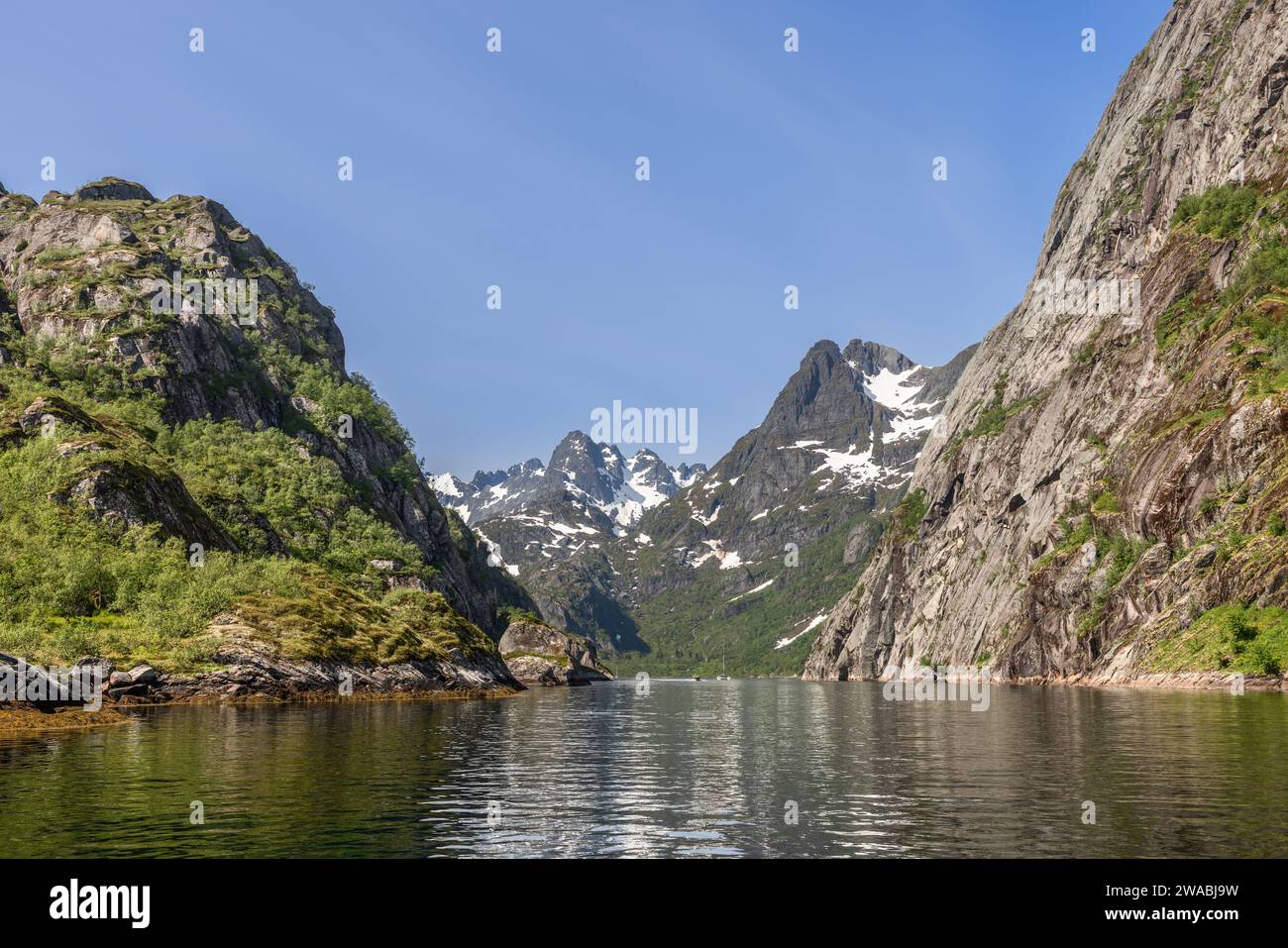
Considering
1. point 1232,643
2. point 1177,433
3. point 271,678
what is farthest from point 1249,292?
point 271,678

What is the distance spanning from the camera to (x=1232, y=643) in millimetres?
93062

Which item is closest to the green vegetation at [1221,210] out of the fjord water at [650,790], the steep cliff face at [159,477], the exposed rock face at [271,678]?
the fjord water at [650,790]

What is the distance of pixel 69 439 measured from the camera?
335ft

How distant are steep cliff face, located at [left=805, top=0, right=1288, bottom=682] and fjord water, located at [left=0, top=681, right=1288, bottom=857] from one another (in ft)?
171

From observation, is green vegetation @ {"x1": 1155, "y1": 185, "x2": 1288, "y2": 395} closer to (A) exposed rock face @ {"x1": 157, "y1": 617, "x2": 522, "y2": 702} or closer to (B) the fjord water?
(B) the fjord water

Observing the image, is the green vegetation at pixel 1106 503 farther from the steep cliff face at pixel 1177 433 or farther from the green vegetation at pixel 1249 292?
the green vegetation at pixel 1249 292

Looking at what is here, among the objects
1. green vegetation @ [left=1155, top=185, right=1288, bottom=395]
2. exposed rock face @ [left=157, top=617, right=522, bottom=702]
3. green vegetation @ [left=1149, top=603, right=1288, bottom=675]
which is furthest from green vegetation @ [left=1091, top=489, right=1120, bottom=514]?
exposed rock face @ [left=157, top=617, right=522, bottom=702]

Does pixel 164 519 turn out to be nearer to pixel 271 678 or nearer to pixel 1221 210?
pixel 271 678

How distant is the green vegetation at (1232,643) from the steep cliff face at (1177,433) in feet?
0.74

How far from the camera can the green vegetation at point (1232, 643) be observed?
8638 cm
